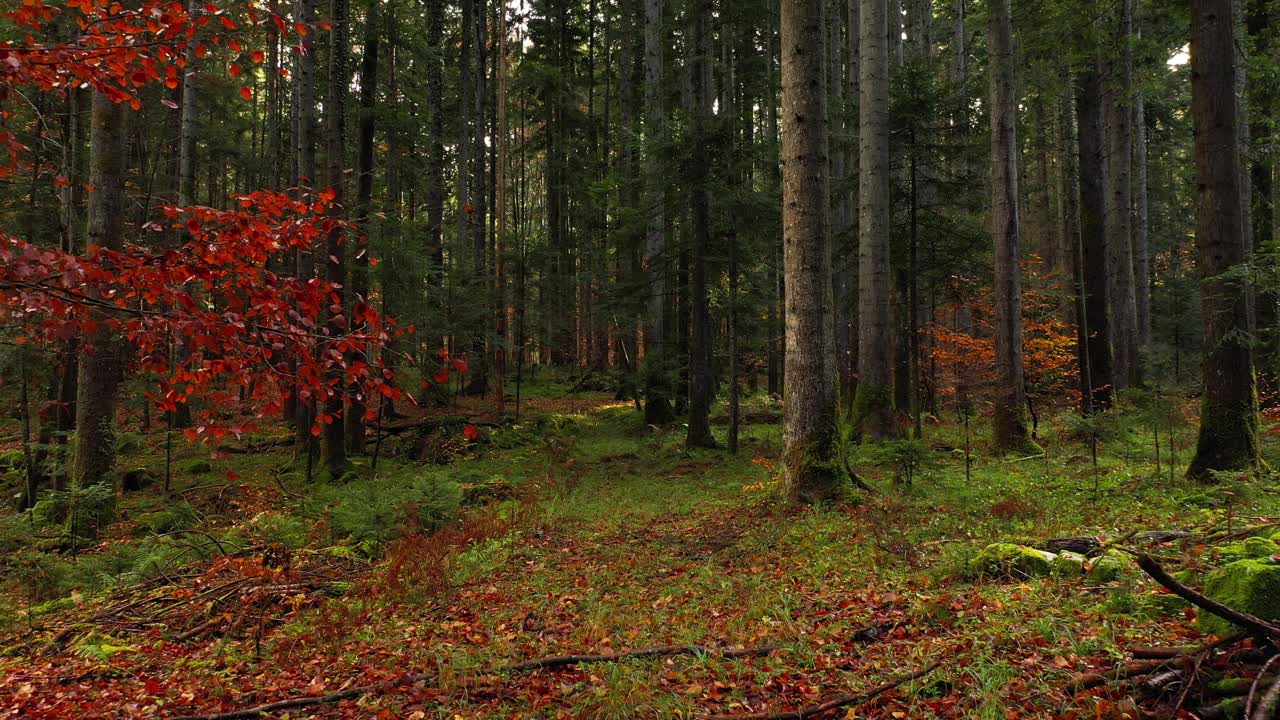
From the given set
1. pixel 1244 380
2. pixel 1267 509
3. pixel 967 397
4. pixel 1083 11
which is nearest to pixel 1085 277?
pixel 967 397

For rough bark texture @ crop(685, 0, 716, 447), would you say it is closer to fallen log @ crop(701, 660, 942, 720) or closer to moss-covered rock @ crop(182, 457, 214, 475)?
moss-covered rock @ crop(182, 457, 214, 475)

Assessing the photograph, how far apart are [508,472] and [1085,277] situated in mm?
14099

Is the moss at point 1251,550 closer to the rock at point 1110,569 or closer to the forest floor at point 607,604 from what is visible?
Answer: the forest floor at point 607,604

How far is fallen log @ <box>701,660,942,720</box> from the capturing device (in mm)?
3205

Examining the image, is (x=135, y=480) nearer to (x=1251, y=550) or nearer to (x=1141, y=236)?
(x=1251, y=550)

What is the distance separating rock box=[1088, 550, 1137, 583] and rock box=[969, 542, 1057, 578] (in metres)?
0.36

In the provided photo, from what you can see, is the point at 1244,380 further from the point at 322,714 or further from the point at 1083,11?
the point at 322,714

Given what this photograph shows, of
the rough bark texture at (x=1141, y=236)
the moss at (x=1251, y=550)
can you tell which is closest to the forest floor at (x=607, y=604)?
the moss at (x=1251, y=550)

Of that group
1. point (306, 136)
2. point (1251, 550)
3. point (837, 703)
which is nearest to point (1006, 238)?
point (1251, 550)

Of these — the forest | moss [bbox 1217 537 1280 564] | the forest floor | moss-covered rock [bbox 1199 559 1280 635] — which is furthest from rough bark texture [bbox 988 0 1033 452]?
moss-covered rock [bbox 1199 559 1280 635]

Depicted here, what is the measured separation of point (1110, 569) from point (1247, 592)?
4.43ft

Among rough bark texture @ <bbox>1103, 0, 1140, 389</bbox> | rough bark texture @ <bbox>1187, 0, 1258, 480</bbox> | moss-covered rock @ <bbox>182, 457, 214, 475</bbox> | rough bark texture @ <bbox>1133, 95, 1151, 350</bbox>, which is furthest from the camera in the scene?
rough bark texture @ <bbox>1133, 95, 1151, 350</bbox>

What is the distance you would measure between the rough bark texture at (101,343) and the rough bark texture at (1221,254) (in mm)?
13000

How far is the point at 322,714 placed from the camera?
3760 mm
